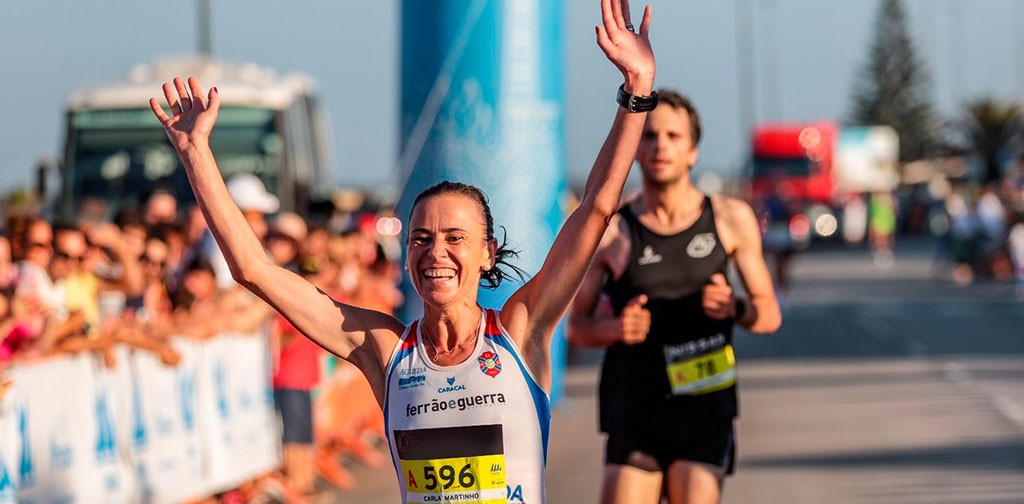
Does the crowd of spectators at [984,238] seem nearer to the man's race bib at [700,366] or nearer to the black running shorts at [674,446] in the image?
the man's race bib at [700,366]

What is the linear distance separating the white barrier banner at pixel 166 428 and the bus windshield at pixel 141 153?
11.6 meters

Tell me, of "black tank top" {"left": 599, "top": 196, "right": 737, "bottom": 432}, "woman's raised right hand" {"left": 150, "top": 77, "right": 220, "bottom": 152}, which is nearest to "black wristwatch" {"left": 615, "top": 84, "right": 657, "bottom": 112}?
"woman's raised right hand" {"left": 150, "top": 77, "right": 220, "bottom": 152}

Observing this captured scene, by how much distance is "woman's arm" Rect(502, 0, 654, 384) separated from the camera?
4414mm

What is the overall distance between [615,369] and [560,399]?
10470 millimetres

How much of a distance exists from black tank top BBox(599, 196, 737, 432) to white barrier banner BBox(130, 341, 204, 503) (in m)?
3.59

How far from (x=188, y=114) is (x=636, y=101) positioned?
1086mm

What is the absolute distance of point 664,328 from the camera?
21.0 ft

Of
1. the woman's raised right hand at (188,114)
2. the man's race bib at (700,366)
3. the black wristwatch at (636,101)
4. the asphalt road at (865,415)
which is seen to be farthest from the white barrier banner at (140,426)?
the black wristwatch at (636,101)

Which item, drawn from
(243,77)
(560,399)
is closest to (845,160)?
(243,77)

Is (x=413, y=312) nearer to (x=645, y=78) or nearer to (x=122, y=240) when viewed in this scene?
(x=122, y=240)

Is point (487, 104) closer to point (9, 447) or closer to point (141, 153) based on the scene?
point (141, 153)

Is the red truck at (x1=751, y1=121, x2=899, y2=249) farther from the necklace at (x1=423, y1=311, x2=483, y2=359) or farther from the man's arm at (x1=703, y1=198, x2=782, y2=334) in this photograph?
the necklace at (x1=423, y1=311, x2=483, y2=359)

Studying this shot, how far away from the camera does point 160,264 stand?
11664 mm

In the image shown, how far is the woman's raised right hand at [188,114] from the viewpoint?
14.8ft
